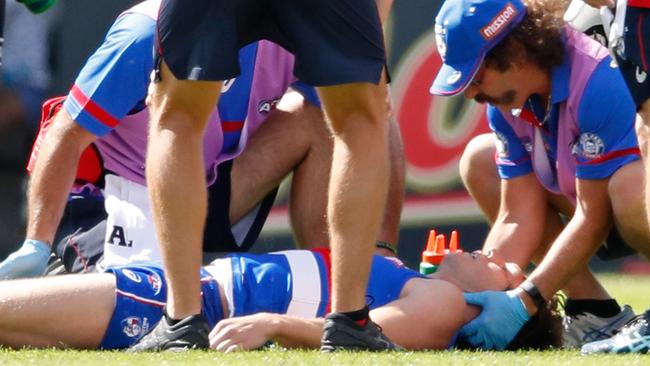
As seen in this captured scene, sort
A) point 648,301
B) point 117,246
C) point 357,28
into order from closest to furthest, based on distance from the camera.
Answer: point 357,28, point 117,246, point 648,301

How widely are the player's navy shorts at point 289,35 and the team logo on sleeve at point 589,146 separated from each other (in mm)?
930

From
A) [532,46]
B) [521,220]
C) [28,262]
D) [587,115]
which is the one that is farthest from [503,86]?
[28,262]

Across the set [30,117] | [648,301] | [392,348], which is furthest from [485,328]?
[30,117]

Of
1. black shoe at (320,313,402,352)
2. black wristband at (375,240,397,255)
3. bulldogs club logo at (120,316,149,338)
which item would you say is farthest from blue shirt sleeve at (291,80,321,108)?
black shoe at (320,313,402,352)

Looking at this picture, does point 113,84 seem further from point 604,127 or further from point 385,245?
point 604,127

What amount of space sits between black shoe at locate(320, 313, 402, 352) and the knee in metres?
1.45

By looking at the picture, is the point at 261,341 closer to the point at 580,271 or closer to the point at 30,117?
the point at 580,271

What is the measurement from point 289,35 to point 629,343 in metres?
1.09

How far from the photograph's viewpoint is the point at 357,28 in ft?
11.2

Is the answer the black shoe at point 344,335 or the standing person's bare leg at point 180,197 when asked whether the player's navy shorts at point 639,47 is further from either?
Result: the standing person's bare leg at point 180,197

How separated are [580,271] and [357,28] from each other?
4.53 ft

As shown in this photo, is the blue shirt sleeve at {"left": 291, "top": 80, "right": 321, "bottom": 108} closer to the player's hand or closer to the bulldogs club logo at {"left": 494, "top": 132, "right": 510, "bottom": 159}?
the bulldogs club logo at {"left": 494, "top": 132, "right": 510, "bottom": 159}

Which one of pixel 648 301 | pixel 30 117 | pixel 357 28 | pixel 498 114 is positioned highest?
pixel 357 28

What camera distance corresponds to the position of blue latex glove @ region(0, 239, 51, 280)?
13.1 feet
